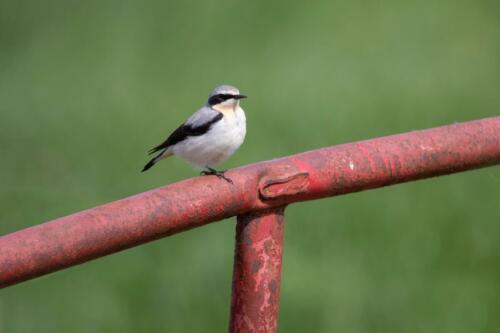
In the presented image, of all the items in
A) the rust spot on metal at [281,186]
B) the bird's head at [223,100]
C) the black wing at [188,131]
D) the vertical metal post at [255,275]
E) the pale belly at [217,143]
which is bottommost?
the vertical metal post at [255,275]

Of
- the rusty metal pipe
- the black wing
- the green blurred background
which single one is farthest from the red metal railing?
the black wing

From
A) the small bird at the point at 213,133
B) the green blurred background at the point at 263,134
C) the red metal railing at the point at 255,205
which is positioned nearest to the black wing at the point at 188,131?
the small bird at the point at 213,133

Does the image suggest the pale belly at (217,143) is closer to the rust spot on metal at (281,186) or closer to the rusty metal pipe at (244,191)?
the rusty metal pipe at (244,191)

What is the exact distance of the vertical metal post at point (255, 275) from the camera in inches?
86.7

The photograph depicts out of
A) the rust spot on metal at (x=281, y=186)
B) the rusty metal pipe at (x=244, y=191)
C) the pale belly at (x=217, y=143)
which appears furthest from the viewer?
the pale belly at (x=217, y=143)

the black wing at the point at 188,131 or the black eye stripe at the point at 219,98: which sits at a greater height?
the black eye stripe at the point at 219,98

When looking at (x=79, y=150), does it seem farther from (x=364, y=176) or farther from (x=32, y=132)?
(x=364, y=176)

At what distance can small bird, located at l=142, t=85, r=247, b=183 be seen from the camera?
396 centimetres

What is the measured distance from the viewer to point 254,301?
7.23 feet

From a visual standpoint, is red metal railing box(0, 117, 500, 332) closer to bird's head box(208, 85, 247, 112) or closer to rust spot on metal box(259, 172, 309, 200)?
rust spot on metal box(259, 172, 309, 200)

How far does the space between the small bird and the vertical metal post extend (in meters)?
1.68

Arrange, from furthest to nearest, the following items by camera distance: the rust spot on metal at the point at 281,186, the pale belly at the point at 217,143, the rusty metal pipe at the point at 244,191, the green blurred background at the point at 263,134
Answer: the green blurred background at the point at 263,134
the pale belly at the point at 217,143
the rust spot on metal at the point at 281,186
the rusty metal pipe at the point at 244,191

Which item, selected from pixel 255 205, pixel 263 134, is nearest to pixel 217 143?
pixel 263 134

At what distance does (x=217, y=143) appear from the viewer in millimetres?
3975
